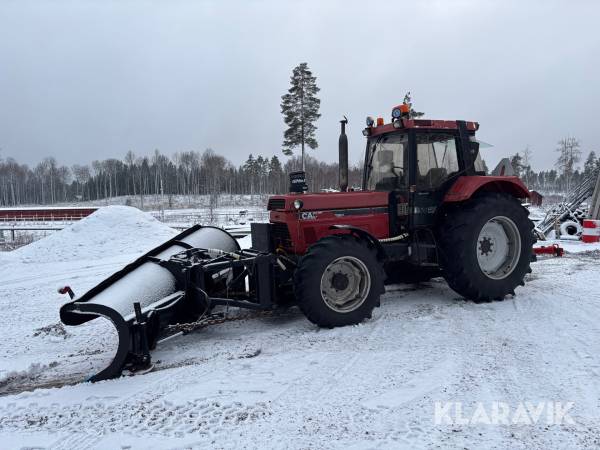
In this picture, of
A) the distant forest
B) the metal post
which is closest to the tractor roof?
the metal post

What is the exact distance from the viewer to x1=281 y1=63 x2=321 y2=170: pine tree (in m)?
32.8

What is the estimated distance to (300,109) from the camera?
3306cm

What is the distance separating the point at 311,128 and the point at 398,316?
2877 cm

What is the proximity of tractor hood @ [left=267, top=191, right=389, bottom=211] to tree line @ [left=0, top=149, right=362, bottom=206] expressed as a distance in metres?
61.3

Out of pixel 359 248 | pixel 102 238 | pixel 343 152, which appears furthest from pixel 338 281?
pixel 102 238

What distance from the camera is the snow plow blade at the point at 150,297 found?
3.85 m

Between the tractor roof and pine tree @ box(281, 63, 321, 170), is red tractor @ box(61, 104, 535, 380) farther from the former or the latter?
pine tree @ box(281, 63, 321, 170)

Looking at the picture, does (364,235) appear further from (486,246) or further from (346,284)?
(486,246)

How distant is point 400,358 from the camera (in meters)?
4.05

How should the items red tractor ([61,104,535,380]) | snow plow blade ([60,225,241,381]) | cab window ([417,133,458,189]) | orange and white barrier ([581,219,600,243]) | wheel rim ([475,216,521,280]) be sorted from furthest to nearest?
orange and white barrier ([581,219,600,243]) < wheel rim ([475,216,521,280]) < cab window ([417,133,458,189]) < red tractor ([61,104,535,380]) < snow plow blade ([60,225,241,381])

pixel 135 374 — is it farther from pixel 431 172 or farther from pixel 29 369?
pixel 431 172

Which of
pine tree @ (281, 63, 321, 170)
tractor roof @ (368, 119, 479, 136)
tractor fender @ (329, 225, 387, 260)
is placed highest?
pine tree @ (281, 63, 321, 170)

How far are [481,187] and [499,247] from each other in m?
0.90

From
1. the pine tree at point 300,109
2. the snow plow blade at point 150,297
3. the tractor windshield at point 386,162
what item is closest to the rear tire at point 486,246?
the tractor windshield at point 386,162
